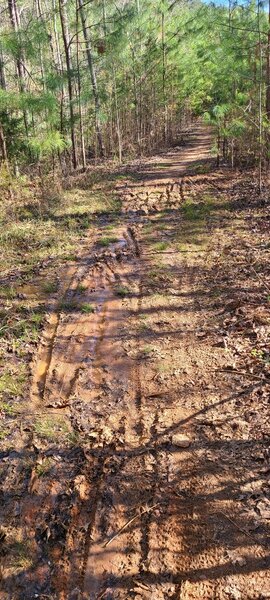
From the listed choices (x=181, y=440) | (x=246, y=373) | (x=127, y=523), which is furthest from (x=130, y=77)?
(x=127, y=523)

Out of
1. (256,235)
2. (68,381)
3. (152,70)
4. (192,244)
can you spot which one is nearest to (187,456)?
(68,381)

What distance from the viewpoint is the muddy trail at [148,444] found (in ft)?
10.1

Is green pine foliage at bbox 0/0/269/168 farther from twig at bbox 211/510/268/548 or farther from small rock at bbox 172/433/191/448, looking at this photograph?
twig at bbox 211/510/268/548

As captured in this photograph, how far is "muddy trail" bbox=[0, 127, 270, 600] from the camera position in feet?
10.1

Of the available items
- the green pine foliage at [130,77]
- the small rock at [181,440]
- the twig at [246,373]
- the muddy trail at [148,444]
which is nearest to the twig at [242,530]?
the muddy trail at [148,444]

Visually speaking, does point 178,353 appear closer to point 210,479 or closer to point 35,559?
point 210,479

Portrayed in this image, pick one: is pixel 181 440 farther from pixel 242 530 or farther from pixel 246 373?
pixel 246 373

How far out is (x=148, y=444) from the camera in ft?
13.5

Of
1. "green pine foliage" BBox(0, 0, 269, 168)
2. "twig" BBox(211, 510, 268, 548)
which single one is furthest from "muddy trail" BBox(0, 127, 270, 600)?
"green pine foliage" BBox(0, 0, 269, 168)

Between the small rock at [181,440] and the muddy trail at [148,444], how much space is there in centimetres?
2

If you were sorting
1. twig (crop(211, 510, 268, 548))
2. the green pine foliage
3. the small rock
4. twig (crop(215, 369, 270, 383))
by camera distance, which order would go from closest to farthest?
twig (crop(211, 510, 268, 548)) < the small rock < twig (crop(215, 369, 270, 383)) < the green pine foliage

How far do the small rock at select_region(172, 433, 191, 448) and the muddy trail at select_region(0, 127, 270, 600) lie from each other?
2 cm

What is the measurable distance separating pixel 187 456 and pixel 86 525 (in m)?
1.07

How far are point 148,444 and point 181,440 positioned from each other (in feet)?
1.03
